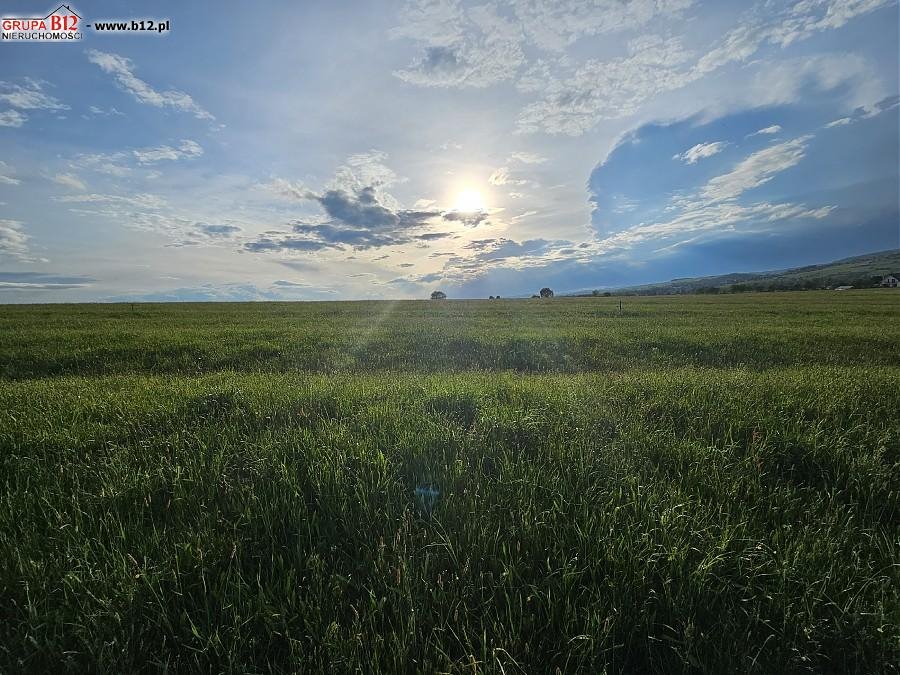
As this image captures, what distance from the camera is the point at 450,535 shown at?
2.47 m

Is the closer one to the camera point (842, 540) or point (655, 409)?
point (842, 540)

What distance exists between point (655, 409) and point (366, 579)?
4.53 metres

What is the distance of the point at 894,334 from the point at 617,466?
2060cm

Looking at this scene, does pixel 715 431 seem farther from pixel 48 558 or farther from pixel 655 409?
pixel 48 558

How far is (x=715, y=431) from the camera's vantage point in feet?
14.7

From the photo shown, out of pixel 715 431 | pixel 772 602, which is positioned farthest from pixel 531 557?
pixel 715 431

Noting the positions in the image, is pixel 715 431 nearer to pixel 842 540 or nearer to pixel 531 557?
pixel 842 540

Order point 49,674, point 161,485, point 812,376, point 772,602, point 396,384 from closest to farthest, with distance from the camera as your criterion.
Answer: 1. point 49,674
2. point 772,602
3. point 161,485
4. point 396,384
5. point 812,376

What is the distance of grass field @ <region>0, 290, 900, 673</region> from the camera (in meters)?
1.80

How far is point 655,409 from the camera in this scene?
Answer: 205 inches

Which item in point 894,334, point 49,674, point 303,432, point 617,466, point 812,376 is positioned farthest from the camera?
point 894,334

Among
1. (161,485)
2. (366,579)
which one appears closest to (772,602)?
(366,579)

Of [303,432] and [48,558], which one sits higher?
[303,432]

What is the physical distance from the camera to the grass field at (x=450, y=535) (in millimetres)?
1801
